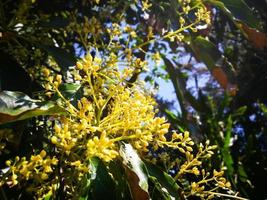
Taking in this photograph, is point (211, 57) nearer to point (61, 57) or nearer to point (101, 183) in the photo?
point (61, 57)

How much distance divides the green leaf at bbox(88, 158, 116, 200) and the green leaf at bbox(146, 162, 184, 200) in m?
0.16

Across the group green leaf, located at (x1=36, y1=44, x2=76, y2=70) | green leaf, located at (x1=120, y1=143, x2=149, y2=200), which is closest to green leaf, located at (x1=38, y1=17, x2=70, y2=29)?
green leaf, located at (x1=36, y1=44, x2=76, y2=70)

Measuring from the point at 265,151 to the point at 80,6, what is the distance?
1898 mm

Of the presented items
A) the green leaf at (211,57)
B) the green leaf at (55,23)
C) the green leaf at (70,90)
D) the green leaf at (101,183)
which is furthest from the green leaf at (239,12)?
the green leaf at (101,183)

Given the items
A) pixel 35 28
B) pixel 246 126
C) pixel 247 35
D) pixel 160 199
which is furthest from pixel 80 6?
pixel 246 126

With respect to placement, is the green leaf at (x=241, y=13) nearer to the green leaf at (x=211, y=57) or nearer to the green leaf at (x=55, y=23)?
the green leaf at (x=211, y=57)

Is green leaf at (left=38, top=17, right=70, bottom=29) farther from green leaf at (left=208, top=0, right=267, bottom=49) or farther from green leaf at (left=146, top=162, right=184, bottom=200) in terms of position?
green leaf at (left=146, top=162, right=184, bottom=200)

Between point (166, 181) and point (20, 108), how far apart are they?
0.44 metres

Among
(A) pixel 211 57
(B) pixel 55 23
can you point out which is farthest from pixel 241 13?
(B) pixel 55 23

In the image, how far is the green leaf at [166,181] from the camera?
1063 millimetres

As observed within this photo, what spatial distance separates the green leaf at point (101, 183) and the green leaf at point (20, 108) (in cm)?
15

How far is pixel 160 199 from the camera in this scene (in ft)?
3.80

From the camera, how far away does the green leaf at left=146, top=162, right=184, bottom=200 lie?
106cm

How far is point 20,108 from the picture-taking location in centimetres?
85
